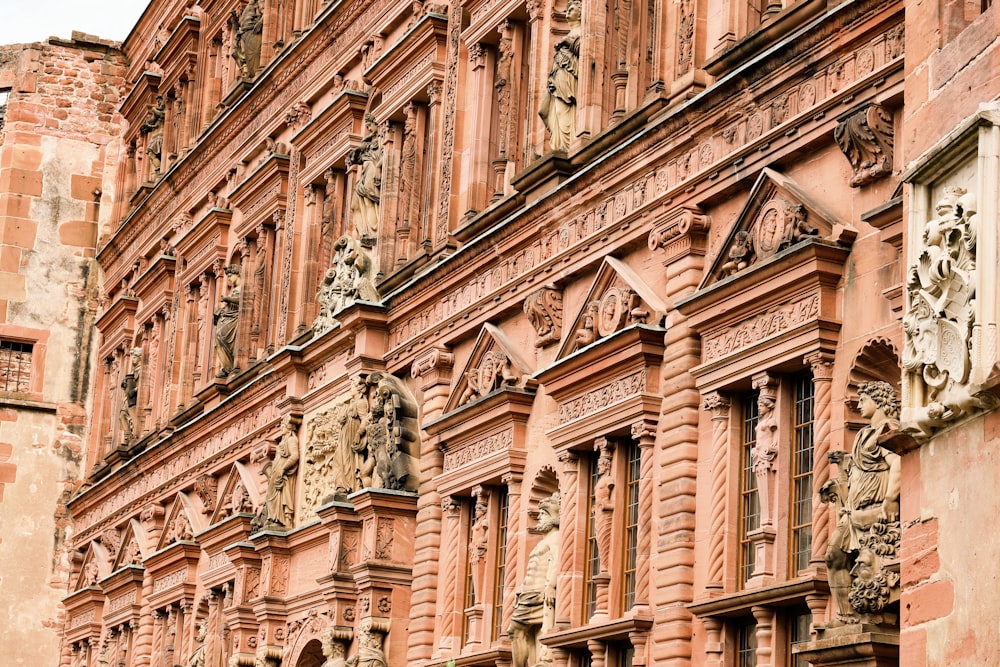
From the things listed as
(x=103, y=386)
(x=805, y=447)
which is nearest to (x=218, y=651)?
(x=103, y=386)

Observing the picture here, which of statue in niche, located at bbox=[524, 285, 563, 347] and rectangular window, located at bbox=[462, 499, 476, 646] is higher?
statue in niche, located at bbox=[524, 285, 563, 347]

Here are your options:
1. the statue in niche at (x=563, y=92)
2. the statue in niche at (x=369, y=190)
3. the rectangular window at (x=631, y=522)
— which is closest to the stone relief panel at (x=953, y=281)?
the rectangular window at (x=631, y=522)

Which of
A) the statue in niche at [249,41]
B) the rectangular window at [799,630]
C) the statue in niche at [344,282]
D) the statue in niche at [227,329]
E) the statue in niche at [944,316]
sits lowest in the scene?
the rectangular window at [799,630]

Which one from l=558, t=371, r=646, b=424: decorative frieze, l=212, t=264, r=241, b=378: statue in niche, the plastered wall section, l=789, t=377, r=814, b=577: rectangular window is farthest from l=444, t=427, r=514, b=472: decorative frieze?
the plastered wall section

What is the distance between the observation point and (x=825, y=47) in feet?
52.0

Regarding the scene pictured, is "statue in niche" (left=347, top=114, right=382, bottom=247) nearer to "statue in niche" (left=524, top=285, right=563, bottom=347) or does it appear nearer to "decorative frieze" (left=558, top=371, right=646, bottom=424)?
"statue in niche" (left=524, top=285, right=563, bottom=347)

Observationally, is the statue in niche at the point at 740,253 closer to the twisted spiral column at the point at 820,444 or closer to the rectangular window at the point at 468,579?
the twisted spiral column at the point at 820,444

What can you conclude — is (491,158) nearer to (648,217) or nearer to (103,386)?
(648,217)

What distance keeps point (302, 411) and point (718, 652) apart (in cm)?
1176

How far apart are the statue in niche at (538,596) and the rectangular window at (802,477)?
13.1 feet

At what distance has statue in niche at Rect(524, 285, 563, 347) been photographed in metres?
20.1

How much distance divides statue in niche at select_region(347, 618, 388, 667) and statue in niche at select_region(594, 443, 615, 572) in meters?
5.17

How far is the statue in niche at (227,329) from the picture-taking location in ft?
102

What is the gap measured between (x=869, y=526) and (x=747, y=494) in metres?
3.09
